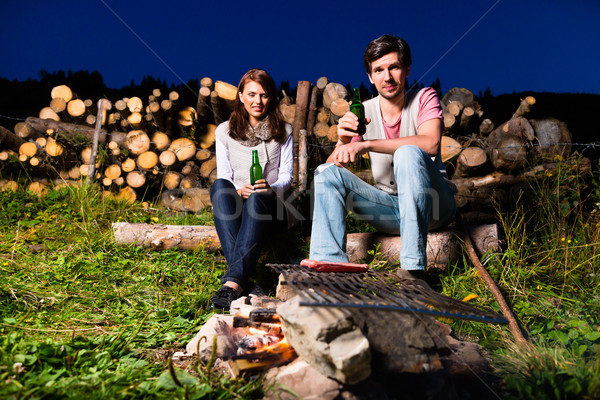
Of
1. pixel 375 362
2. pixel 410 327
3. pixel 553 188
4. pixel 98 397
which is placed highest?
pixel 553 188

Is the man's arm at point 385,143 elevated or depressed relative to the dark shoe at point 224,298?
elevated

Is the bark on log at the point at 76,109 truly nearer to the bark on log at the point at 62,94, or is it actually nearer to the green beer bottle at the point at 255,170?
the bark on log at the point at 62,94

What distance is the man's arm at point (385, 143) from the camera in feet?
8.36

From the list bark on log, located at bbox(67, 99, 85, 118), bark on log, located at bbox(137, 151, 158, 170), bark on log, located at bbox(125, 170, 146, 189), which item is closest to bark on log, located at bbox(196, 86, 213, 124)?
bark on log, located at bbox(137, 151, 158, 170)

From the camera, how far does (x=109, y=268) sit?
321cm

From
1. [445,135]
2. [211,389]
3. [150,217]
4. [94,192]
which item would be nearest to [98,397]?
[211,389]

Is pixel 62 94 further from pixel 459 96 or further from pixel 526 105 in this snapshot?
pixel 526 105

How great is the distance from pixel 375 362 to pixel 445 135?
3695 millimetres

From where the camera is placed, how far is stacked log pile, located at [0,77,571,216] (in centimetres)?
455

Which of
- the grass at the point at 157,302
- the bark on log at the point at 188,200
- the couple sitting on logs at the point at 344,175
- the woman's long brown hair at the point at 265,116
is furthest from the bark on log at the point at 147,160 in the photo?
the woman's long brown hair at the point at 265,116

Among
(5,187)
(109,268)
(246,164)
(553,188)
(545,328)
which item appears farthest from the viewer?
(5,187)

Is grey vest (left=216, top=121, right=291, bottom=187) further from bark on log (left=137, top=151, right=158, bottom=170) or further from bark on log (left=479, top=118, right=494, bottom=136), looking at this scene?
bark on log (left=479, top=118, right=494, bottom=136)

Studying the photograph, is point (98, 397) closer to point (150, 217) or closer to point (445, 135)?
point (150, 217)

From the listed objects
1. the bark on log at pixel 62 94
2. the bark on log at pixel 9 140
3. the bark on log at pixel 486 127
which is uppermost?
the bark on log at pixel 62 94
